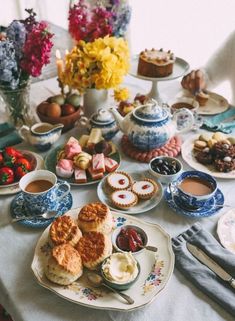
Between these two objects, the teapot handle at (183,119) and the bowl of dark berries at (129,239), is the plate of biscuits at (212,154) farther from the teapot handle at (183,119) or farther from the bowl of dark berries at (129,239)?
the bowl of dark berries at (129,239)

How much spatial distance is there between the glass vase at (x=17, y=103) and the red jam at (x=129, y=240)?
2.22 feet

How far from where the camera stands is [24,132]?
1284 mm

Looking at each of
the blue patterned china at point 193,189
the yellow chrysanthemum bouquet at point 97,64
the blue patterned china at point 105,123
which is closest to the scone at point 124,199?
the blue patterned china at point 193,189

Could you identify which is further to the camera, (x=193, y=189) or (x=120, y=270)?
(x=193, y=189)

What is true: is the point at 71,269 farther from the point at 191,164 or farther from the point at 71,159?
the point at 191,164

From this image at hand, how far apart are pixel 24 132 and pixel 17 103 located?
4.9 inches

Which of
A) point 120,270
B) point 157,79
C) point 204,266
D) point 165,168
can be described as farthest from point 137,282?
point 157,79

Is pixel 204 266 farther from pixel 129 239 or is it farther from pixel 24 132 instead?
pixel 24 132

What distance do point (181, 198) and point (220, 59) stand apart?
0.98 meters

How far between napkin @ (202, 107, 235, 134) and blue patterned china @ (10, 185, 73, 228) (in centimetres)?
61

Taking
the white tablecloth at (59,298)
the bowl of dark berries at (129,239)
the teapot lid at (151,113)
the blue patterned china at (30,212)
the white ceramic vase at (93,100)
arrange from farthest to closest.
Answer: the white ceramic vase at (93,100), the teapot lid at (151,113), the blue patterned china at (30,212), the bowl of dark berries at (129,239), the white tablecloth at (59,298)

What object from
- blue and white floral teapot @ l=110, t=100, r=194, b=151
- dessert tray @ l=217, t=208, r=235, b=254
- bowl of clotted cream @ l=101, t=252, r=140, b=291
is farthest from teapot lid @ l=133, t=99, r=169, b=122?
bowl of clotted cream @ l=101, t=252, r=140, b=291

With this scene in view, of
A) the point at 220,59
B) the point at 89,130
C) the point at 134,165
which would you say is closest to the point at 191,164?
the point at 134,165

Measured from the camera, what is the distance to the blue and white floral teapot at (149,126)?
1.17m
